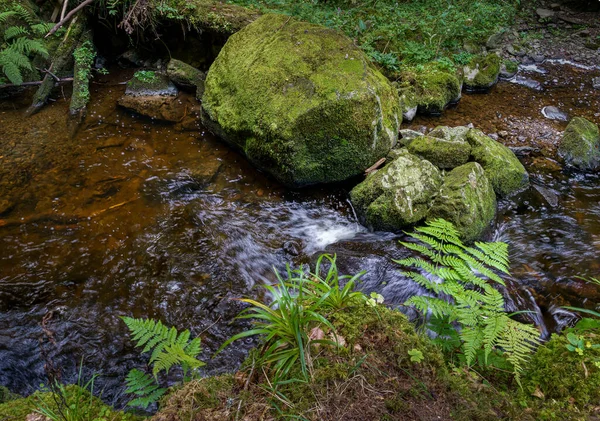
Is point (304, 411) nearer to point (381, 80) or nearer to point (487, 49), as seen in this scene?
point (381, 80)

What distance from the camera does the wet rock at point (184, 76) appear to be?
711 cm

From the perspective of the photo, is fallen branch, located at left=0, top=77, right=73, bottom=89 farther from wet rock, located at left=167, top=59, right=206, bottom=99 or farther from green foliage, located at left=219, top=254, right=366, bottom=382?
green foliage, located at left=219, top=254, right=366, bottom=382

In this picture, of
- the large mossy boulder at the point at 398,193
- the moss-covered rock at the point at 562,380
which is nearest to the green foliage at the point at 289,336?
the moss-covered rock at the point at 562,380

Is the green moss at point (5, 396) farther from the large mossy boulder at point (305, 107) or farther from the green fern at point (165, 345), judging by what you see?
the large mossy boulder at point (305, 107)

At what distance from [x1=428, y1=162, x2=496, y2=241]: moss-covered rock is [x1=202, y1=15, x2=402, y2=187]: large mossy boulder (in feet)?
3.62

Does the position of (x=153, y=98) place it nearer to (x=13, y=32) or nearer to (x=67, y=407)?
(x=13, y=32)

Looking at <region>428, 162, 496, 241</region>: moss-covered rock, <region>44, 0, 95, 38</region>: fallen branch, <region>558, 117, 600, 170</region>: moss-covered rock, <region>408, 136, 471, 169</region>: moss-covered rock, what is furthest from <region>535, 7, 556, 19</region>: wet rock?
<region>44, 0, 95, 38</region>: fallen branch

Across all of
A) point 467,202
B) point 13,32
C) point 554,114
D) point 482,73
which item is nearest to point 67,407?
point 467,202

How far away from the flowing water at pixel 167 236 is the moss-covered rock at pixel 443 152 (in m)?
0.90

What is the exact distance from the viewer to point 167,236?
177 inches

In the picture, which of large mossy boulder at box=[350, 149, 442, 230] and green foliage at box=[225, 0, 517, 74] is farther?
green foliage at box=[225, 0, 517, 74]

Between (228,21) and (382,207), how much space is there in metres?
4.94

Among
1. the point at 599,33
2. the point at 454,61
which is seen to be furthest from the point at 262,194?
the point at 599,33

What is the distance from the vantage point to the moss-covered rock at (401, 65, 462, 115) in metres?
6.77
